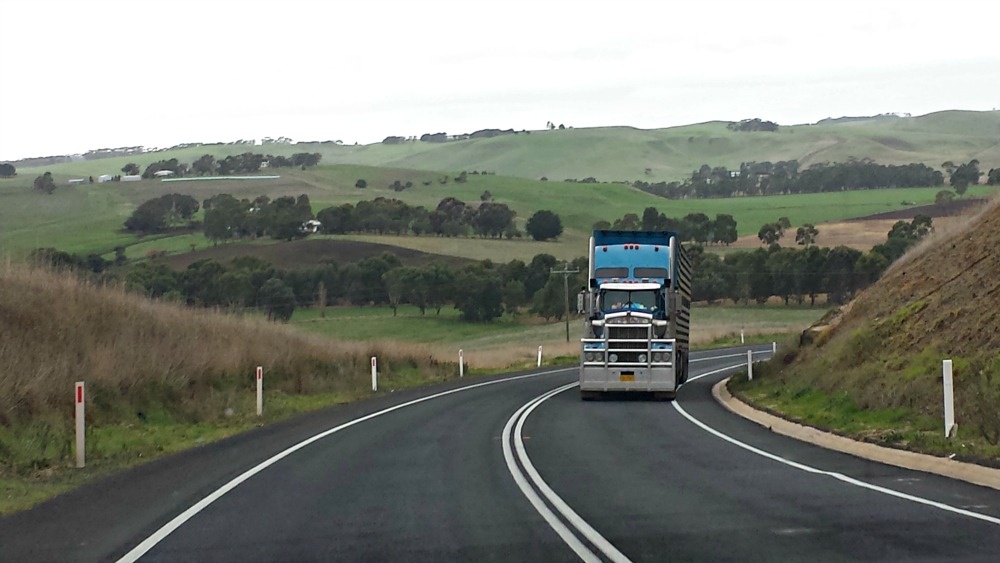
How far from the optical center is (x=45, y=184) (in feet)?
285

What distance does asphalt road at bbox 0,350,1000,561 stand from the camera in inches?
387

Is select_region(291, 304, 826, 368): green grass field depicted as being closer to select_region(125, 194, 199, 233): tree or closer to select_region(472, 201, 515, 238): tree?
select_region(125, 194, 199, 233): tree

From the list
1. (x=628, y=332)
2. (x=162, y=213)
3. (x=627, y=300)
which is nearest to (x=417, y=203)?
(x=162, y=213)

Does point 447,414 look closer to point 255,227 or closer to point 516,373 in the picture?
point 516,373

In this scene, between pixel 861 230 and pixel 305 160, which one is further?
pixel 305 160

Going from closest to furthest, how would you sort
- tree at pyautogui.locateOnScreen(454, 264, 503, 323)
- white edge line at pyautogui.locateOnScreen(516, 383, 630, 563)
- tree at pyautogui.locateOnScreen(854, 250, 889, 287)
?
white edge line at pyautogui.locateOnScreen(516, 383, 630, 563) → tree at pyautogui.locateOnScreen(854, 250, 889, 287) → tree at pyautogui.locateOnScreen(454, 264, 503, 323)

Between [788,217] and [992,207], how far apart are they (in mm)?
80092

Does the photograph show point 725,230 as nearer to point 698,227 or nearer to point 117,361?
point 698,227

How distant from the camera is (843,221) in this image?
100062mm

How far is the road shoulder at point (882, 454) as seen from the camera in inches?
535

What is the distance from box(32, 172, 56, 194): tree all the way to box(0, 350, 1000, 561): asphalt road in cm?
7162

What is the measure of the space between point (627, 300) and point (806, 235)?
2525 inches

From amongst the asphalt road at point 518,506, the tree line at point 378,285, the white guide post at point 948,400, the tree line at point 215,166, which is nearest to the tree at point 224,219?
the tree line at point 378,285

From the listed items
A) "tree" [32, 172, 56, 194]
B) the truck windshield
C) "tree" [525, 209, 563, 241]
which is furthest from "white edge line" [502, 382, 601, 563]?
"tree" [525, 209, 563, 241]
